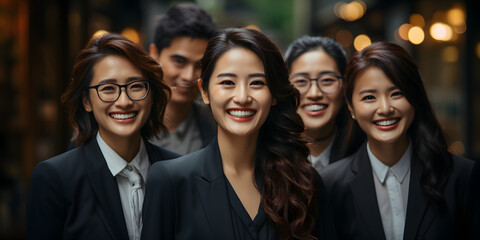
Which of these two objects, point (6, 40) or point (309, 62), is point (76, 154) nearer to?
point (309, 62)

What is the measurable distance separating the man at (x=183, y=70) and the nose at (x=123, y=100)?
1.16 m

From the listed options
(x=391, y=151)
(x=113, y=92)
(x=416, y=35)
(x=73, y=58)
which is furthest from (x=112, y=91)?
(x=416, y=35)

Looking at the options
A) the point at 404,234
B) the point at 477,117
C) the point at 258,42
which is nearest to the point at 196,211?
the point at 258,42

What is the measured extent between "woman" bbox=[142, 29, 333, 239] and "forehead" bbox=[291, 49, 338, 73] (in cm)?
92

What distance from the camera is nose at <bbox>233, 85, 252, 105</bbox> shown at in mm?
2682

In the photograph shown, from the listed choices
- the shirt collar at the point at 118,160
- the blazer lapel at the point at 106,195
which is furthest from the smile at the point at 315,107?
the blazer lapel at the point at 106,195

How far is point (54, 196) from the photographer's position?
2760 millimetres

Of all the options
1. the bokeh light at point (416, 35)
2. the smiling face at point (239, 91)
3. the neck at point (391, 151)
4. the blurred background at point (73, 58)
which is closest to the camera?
the smiling face at point (239, 91)

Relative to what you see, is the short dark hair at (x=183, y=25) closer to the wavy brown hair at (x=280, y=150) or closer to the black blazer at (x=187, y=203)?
the wavy brown hair at (x=280, y=150)

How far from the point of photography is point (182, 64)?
162 inches

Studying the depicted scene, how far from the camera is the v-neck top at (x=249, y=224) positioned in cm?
271

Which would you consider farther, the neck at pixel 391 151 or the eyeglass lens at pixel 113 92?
the neck at pixel 391 151

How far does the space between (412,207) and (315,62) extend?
134 centimetres

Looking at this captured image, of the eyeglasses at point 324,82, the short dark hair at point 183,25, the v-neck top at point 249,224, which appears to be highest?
the short dark hair at point 183,25
